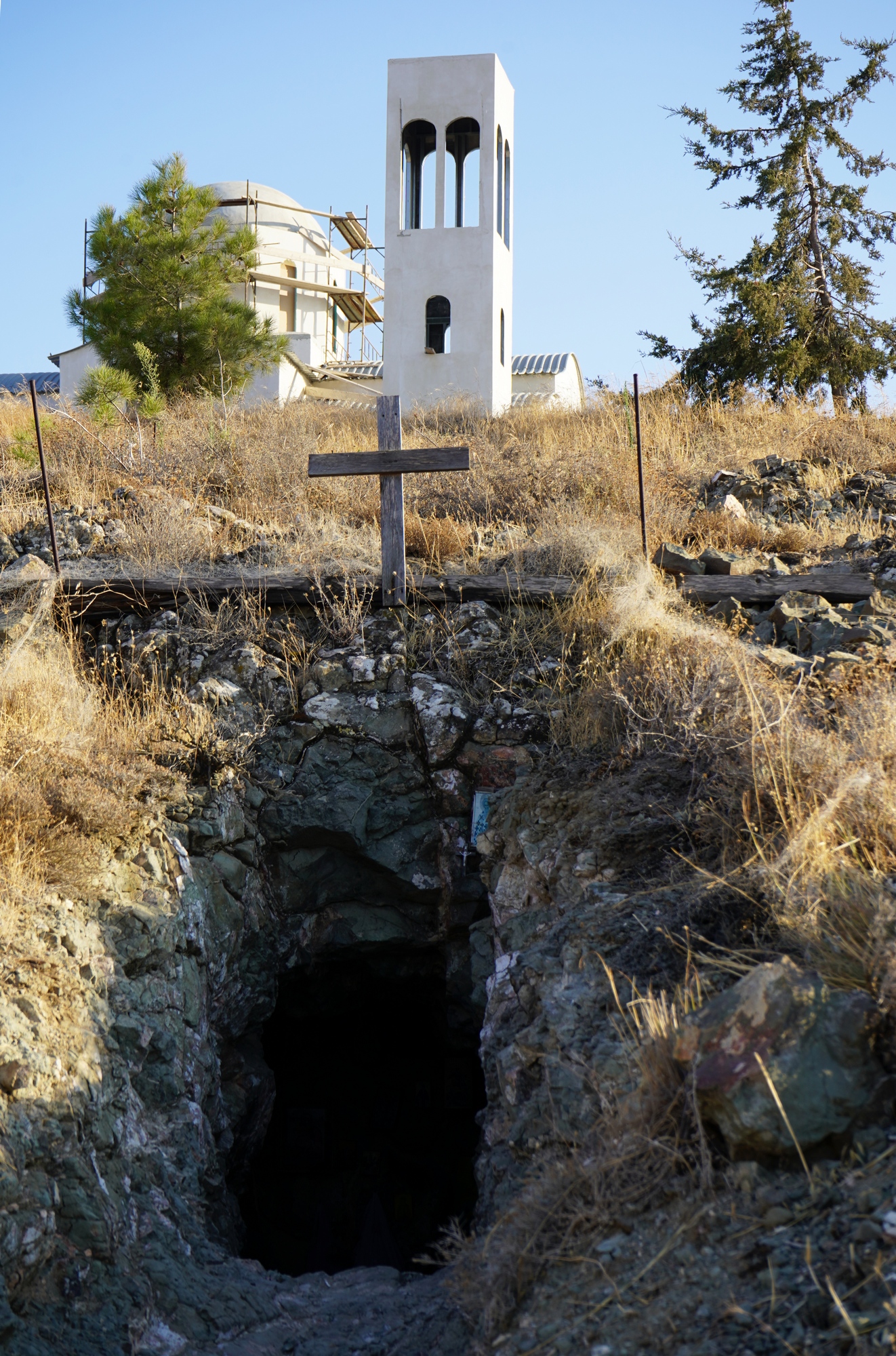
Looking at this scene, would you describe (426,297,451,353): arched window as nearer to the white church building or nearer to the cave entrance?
the white church building

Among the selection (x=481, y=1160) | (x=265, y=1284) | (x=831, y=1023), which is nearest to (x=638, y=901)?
(x=831, y=1023)

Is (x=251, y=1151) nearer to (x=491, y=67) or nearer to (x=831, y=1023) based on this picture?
(x=831, y=1023)

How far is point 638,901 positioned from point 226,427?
8680mm

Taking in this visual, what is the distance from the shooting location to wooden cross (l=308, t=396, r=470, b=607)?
6996mm

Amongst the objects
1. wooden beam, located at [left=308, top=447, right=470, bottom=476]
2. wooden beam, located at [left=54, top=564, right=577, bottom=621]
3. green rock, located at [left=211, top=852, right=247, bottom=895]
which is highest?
wooden beam, located at [left=308, top=447, right=470, bottom=476]

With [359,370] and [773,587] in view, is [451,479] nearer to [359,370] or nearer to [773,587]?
[773,587]

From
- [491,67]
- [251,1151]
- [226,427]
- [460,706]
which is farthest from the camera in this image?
[491,67]

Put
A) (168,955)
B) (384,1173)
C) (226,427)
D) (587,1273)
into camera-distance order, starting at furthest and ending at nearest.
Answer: (226,427) → (384,1173) → (168,955) → (587,1273)

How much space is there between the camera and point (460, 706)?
6438 millimetres

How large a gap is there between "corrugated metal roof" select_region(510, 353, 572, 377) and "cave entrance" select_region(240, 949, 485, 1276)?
17753mm

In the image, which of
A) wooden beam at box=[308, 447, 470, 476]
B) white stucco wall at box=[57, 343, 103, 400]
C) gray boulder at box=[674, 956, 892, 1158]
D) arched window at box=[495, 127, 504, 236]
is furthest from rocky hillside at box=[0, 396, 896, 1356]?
white stucco wall at box=[57, 343, 103, 400]

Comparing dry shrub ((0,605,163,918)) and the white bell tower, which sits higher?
the white bell tower

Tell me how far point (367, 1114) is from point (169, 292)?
12.0 meters

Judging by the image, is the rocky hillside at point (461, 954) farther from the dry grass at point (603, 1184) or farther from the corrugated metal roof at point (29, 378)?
the corrugated metal roof at point (29, 378)
